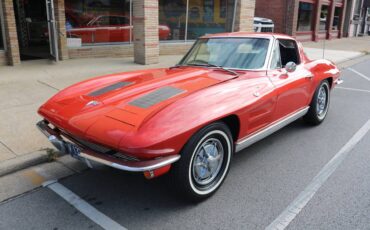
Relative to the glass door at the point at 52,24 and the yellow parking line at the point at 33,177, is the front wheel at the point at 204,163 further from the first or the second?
the glass door at the point at 52,24

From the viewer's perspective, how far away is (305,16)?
22.7 meters

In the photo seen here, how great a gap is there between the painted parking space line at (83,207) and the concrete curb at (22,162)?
19.2 inches

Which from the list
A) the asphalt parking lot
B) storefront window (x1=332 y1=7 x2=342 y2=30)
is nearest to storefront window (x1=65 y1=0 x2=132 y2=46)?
the asphalt parking lot

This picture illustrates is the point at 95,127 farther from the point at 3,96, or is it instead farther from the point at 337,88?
the point at 337,88

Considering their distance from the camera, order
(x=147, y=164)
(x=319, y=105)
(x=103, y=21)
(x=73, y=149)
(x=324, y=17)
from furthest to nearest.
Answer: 1. (x=324, y=17)
2. (x=103, y=21)
3. (x=319, y=105)
4. (x=73, y=149)
5. (x=147, y=164)

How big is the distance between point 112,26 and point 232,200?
30.8 feet

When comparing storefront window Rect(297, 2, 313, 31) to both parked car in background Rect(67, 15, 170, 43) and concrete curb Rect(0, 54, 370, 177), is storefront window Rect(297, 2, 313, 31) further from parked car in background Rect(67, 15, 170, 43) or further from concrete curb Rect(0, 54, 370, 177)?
concrete curb Rect(0, 54, 370, 177)

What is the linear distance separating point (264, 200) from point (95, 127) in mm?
1724

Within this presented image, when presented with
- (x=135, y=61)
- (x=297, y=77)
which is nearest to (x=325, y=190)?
(x=297, y=77)

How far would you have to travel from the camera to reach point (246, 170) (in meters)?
3.94

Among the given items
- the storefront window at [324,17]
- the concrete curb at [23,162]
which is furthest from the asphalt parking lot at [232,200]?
the storefront window at [324,17]

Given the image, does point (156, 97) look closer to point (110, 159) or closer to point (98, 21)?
point (110, 159)

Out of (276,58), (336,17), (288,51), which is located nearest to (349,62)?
(288,51)

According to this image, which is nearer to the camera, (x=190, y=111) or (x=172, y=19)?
(x=190, y=111)
